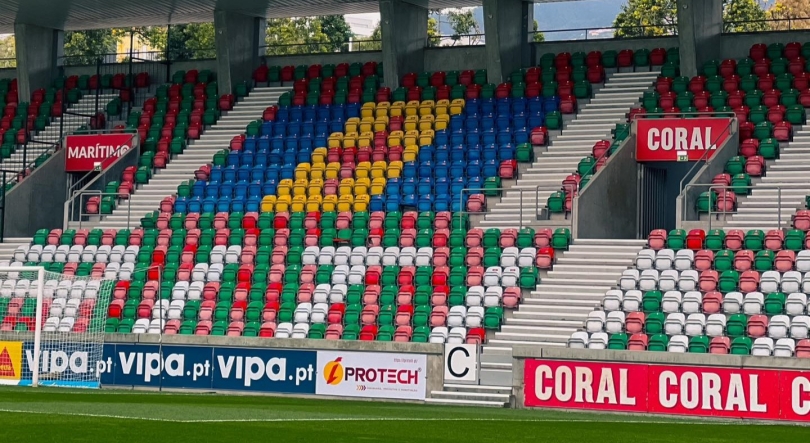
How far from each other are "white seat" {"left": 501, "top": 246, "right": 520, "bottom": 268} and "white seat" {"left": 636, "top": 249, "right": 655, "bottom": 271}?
8.20ft

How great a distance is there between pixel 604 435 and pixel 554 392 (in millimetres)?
6834

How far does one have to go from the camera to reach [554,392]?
2173 centimetres

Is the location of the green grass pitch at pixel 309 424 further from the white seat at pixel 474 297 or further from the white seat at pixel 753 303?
the white seat at pixel 474 297

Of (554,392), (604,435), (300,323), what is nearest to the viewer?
(604,435)

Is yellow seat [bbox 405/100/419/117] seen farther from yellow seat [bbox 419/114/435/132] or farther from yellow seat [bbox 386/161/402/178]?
yellow seat [bbox 386/161/402/178]

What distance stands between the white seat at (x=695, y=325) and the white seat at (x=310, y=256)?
879cm

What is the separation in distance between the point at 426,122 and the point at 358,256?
5.73 meters

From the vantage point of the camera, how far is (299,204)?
31422mm

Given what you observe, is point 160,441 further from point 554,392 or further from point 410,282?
point 410,282

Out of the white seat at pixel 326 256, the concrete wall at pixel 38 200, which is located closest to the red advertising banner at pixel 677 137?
the white seat at pixel 326 256

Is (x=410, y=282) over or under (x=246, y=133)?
under

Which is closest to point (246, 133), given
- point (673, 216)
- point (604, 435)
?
point (673, 216)

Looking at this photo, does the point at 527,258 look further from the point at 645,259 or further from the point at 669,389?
the point at 669,389

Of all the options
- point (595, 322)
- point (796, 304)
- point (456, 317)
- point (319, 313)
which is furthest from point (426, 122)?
point (796, 304)
